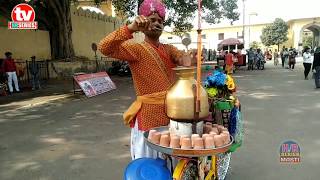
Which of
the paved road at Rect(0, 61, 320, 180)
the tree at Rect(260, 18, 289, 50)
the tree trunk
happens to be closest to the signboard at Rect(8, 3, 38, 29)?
the tree trunk

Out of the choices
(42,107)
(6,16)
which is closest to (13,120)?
(42,107)

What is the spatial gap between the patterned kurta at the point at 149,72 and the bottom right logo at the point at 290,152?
2.87 m

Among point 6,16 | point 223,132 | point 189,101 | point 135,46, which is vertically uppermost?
point 6,16

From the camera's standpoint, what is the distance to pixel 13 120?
8578 mm

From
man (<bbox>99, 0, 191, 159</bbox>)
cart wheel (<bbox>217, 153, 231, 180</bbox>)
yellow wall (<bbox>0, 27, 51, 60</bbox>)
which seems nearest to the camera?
man (<bbox>99, 0, 191, 159</bbox>)

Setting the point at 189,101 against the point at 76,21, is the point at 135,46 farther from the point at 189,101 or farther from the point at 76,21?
the point at 76,21

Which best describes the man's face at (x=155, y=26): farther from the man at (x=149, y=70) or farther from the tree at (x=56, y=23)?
the tree at (x=56, y=23)

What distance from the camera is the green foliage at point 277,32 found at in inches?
2128

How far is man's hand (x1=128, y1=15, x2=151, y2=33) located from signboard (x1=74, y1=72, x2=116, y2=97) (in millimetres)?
10039

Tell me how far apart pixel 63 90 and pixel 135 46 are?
12254 mm

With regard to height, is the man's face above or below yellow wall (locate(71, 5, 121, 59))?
A: below

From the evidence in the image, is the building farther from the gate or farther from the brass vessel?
the brass vessel

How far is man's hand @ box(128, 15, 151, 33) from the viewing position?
235 centimetres

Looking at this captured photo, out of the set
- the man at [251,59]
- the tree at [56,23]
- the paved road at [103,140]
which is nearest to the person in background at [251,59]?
the man at [251,59]
